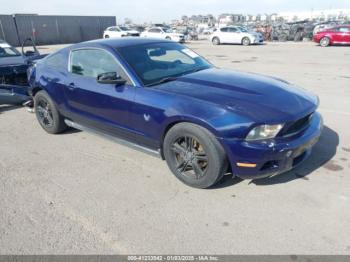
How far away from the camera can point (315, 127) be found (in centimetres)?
346

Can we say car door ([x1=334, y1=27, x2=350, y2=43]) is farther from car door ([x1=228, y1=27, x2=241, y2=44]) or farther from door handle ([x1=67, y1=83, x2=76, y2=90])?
door handle ([x1=67, y1=83, x2=76, y2=90])

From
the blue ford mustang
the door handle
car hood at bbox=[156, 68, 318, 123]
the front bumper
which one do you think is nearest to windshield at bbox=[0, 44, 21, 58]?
the blue ford mustang

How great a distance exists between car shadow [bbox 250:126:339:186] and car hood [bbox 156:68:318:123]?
77cm

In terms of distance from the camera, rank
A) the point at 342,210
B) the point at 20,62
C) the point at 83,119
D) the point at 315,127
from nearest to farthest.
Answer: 1. the point at 342,210
2. the point at 315,127
3. the point at 83,119
4. the point at 20,62

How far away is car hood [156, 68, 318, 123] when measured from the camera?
3.05 m

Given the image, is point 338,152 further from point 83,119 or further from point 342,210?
point 83,119

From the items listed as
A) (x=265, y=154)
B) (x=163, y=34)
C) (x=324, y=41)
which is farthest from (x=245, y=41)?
(x=265, y=154)

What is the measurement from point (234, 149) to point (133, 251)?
1.31 meters

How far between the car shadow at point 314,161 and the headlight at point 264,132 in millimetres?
735

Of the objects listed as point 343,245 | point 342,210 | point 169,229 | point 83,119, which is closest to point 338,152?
point 342,210

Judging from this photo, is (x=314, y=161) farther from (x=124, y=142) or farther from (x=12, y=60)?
(x=12, y=60)

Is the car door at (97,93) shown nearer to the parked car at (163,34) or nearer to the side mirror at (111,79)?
the side mirror at (111,79)

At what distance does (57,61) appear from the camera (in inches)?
191

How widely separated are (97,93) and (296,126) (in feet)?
8.06
